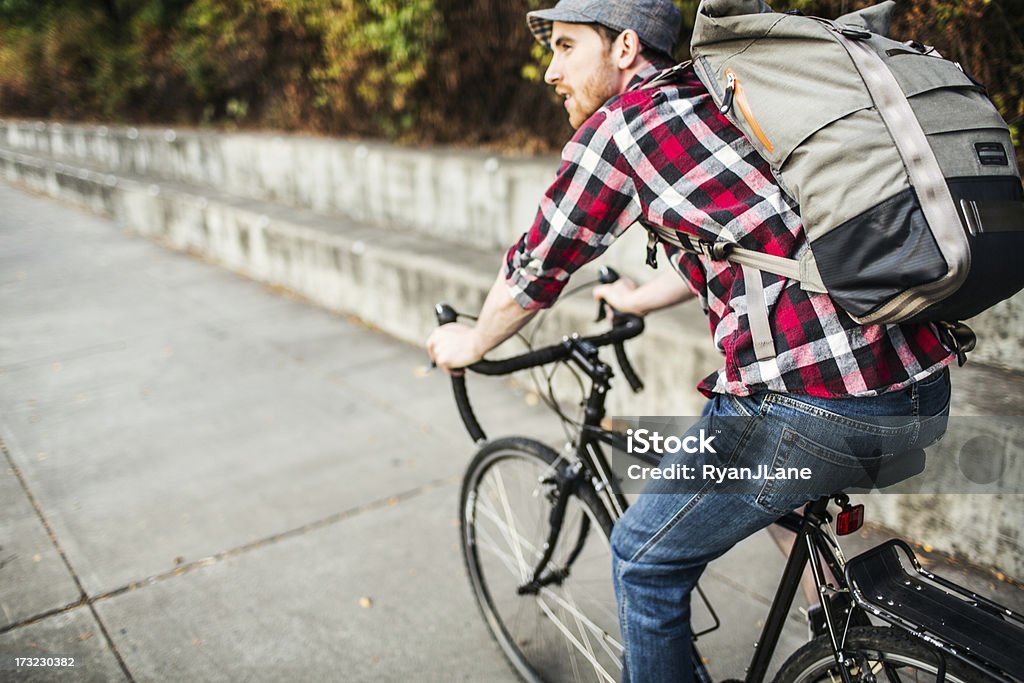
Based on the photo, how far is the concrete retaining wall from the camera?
10.1 ft

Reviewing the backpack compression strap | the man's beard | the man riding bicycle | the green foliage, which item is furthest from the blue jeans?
the green foliage

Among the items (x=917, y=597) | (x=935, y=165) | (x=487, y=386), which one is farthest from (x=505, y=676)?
(x=487, y=386)

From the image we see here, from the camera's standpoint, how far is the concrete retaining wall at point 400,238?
3.08m

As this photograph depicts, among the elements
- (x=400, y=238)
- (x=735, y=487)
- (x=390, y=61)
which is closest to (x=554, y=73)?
(x=735, y=487)

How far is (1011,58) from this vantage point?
11.0 ft

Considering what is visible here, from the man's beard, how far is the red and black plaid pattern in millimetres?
231

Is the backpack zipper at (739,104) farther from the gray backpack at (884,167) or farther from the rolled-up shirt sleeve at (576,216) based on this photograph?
the rolled-up shirt sleeve at (576,216)

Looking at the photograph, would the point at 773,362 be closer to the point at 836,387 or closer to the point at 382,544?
the point at 836,387

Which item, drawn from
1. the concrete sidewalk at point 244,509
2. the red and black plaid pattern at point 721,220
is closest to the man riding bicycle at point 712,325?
the red and black plaid pattern at point 721,220

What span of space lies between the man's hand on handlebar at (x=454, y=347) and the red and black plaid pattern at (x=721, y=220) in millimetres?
387

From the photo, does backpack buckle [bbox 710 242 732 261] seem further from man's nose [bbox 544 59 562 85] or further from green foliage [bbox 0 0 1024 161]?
green foliage [bbox 0 0 1024 161]

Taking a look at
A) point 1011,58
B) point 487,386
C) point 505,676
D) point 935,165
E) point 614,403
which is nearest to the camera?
point 935,165

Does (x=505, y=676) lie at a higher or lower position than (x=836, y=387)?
lower

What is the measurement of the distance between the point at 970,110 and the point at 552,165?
3874 millimetres
